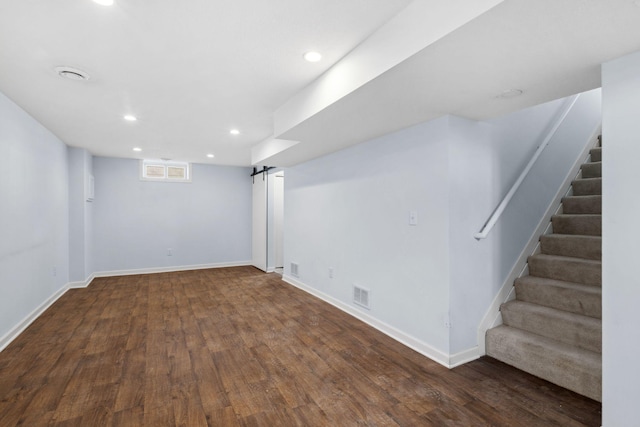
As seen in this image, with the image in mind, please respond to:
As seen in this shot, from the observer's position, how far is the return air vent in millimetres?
3550

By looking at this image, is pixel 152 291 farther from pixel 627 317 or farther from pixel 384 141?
pixel 627 317

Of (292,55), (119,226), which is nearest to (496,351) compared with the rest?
(292,55)

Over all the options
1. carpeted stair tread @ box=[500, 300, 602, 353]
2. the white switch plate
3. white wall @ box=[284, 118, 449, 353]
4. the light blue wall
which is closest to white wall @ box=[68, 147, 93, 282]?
the light blue wall

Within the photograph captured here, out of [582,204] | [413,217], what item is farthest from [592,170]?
[413,217]

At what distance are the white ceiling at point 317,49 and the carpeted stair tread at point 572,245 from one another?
145 centimetres

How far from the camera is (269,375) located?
7.96 feet

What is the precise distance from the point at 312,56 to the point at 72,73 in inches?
77.4

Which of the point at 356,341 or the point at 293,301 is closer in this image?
the point at 356,341

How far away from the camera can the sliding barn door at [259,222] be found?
6.62m

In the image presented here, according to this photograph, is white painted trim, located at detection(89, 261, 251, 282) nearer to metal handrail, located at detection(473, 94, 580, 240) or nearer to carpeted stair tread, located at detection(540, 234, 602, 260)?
metal handrail, located at detection(473, 94, 580, 240)

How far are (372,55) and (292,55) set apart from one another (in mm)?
613

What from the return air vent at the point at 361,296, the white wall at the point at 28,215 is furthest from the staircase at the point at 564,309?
the white wall at the point at 28,215

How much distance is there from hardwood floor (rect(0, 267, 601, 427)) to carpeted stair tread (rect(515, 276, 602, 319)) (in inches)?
27.0

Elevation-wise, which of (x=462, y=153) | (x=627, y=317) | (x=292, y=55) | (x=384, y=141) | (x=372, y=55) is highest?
(x=292, y=55)
